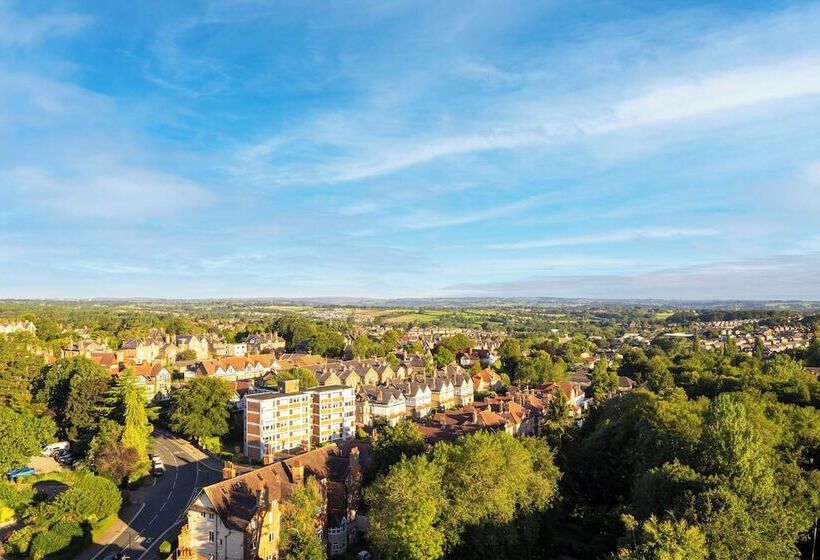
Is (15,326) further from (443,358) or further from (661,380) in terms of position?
(661,380)

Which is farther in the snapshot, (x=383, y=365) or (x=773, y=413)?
(x=383, y=365)

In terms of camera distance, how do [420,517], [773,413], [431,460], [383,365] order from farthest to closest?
1. [383,365]
2. [773,413]
3. [431,460]
4. [420,517]

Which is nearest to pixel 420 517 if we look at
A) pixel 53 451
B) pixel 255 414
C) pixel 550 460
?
pixel 550 460

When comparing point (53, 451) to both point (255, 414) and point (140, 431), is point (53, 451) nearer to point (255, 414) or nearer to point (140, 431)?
point (140, 431)

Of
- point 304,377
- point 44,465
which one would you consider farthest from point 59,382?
point 304,377

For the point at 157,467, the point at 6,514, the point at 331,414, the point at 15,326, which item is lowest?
the point at 6,514

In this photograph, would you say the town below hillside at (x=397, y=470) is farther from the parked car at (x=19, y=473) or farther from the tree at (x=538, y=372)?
the tree at (x=538, y=372)

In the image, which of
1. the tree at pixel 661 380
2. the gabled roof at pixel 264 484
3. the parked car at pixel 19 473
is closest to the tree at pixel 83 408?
the parked car at pixel 19 473
